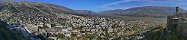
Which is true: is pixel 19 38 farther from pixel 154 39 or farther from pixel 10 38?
pixel 154 39

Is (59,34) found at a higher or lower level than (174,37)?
lower

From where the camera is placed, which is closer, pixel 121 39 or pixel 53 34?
pixel 121 39

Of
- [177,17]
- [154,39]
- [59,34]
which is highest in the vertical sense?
[177,17]

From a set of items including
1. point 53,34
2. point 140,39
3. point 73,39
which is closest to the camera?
point 140,39

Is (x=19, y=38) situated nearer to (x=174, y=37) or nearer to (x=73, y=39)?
(x=73, y=39)

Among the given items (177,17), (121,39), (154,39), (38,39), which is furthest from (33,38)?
(177,17)

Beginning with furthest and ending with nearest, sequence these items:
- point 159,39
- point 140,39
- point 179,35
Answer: point 140,39
point 159,39
point 179,35

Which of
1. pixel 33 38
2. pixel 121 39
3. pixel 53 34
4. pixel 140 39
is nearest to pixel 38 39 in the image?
pixel 33 38

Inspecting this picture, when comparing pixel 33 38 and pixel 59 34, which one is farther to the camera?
pixel 59 34

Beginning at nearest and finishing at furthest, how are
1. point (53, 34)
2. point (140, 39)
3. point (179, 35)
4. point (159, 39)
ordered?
point (179, 35)
point (159, 39)
point (140, 39)
point (53, 34)
